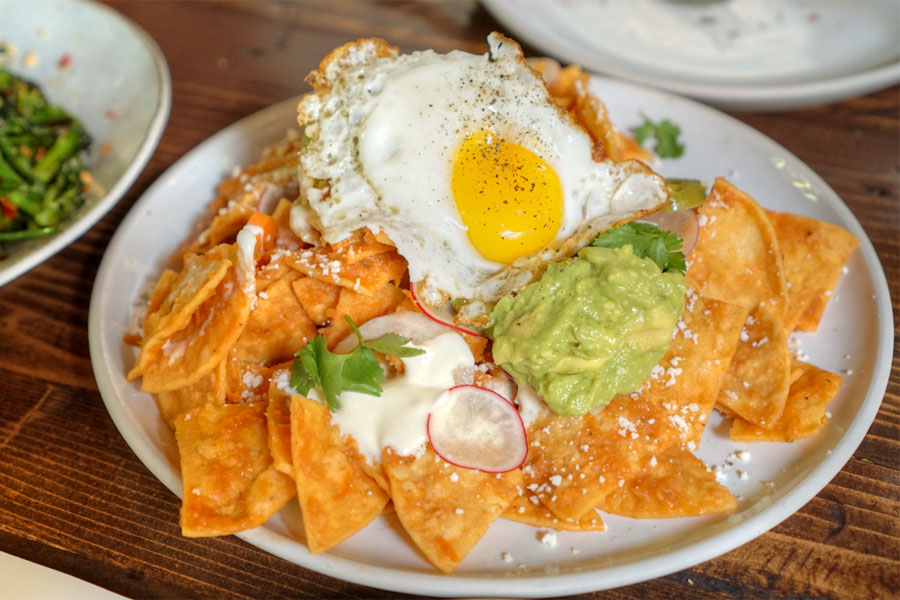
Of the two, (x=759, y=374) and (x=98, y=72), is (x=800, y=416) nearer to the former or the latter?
(x=759, y=374)

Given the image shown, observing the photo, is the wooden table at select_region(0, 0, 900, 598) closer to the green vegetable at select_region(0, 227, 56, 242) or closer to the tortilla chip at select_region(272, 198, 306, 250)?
the green vegetable at select_region(0, 227, 56, 242)

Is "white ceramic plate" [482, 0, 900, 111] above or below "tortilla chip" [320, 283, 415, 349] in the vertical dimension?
above

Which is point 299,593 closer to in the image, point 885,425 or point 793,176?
point 885,425

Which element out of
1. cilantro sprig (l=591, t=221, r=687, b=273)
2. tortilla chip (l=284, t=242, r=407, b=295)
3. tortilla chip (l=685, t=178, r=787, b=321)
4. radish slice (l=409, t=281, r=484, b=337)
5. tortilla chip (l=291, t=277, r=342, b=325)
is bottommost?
tortilla chip (l=291, t=277, r=342, b=325)

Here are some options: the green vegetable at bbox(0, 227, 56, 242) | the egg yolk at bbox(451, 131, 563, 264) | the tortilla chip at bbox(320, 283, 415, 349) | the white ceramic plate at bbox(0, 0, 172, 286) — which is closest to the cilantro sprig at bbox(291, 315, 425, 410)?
the tortilla chip at bbox(320, 283, 415, 349)

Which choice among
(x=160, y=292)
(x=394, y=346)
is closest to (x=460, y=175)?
(x=394, y=346)

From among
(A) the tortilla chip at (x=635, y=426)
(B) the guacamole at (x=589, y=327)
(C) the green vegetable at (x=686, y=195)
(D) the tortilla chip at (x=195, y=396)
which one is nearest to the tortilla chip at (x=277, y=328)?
(D) the tortilla chip at (x=195, y=396)
